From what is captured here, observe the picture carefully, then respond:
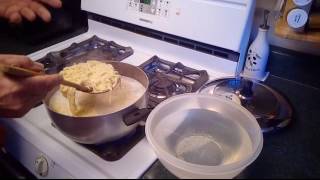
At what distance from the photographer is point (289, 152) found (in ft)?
1.88

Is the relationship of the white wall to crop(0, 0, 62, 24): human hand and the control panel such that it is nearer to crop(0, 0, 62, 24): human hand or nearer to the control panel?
the control panel

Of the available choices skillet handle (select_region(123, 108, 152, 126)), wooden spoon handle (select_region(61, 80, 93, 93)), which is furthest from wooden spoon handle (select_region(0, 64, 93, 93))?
skillet handle (select_region(123, 108, 152, 126))

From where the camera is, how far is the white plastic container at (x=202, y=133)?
0.49m

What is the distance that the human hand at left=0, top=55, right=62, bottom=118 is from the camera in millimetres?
485

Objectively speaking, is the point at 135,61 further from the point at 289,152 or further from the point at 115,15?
the point at 289,152

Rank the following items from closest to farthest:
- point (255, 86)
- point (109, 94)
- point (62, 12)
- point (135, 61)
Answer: point (109, 94) < point (255, 86) < point (135, 61) < point (62, 12)

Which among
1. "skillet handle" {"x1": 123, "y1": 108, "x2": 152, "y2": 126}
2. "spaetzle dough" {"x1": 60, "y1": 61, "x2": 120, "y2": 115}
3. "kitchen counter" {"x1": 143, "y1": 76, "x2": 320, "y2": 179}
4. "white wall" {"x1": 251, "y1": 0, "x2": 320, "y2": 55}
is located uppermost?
"white wall" {"x1": 251, "y1": 0, "x2": 320, "y2": 55}

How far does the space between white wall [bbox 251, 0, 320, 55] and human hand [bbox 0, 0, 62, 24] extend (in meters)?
0.70

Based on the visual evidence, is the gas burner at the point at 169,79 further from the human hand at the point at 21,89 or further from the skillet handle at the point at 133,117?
the human hand at the point at 21,89

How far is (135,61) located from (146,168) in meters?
0.46

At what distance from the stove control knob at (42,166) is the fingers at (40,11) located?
0.55 meters

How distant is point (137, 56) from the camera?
921 millimetres

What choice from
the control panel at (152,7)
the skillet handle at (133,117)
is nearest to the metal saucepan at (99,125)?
the skillet handle at (133,117)

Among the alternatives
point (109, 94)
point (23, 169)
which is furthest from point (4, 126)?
point (109, 94)
